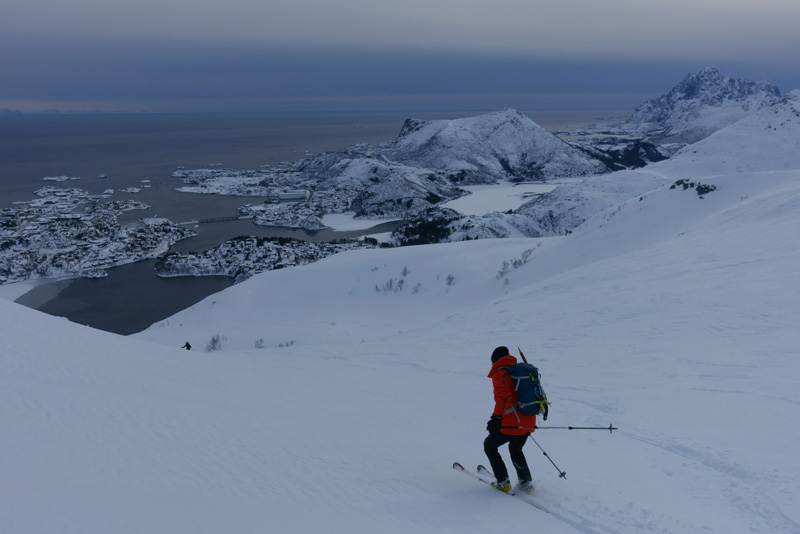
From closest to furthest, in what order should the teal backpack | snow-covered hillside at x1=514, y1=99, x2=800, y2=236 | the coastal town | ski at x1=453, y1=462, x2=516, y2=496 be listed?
the teal backpack
ski at x1=453, y1=462, x2=516, y2=496
the coastal town
snow-covered hillside at x1=514, y1=99, x2=800, y2=236

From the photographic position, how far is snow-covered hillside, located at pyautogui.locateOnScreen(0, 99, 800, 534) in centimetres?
475

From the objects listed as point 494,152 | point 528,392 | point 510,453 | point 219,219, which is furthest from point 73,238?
point 494,152

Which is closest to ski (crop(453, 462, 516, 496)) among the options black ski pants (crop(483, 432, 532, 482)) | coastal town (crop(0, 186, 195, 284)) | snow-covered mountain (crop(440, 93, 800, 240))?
black ski pants (crop(483, 432, 532, 482))

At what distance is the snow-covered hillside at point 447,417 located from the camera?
4.75m

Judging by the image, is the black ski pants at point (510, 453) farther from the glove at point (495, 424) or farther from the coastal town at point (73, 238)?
the coastal town at point (73, 238)

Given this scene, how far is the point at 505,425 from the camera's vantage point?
564cm

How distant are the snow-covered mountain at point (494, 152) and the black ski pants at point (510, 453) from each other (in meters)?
141

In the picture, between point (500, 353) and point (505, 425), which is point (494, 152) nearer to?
point (500, 353)

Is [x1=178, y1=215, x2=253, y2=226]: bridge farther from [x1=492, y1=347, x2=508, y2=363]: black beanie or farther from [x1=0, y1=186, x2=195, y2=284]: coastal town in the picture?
[x1=492, y1=347, x2=508, y2=363]: black beanie

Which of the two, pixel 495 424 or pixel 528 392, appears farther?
pixel 495 424

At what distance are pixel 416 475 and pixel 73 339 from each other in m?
10.7

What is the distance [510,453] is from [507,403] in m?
0.74

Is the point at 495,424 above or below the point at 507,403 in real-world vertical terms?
below

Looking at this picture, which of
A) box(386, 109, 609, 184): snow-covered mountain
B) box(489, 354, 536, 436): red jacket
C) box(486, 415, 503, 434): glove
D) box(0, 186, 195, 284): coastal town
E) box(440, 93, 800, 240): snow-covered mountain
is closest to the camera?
box(489, 354, 536, 436): red jacket
